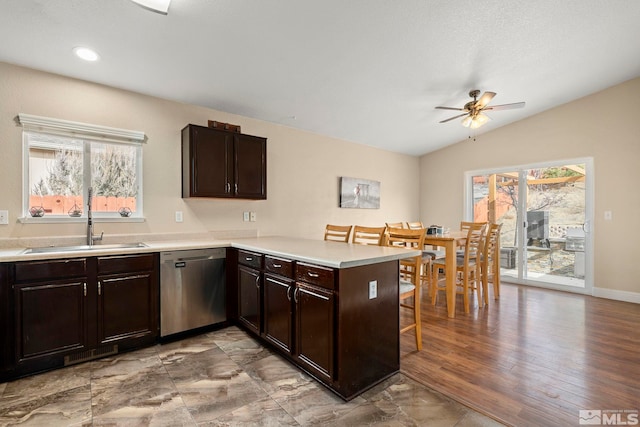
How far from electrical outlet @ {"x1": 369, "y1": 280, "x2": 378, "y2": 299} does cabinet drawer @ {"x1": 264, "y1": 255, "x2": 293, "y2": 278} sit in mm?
612

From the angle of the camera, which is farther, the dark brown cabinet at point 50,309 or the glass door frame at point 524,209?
the glass door frame at point 524,209

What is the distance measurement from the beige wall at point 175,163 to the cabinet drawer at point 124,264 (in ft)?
2.08

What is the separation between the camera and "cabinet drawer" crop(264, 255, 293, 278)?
7.48ft

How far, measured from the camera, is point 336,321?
1.88 metres

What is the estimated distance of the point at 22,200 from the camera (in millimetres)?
2611

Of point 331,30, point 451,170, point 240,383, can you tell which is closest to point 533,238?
point 451,170

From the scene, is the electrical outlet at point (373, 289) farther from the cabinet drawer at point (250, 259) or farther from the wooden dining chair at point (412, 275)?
the cabinet drawer at point (250, 259)

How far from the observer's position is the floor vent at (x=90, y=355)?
2383 mm

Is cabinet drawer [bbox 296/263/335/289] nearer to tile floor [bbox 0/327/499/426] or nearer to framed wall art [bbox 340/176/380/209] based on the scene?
tile floor [bbox 0/327/499/426]

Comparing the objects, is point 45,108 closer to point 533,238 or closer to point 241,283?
point 241,283

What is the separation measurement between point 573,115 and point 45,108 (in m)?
6.68

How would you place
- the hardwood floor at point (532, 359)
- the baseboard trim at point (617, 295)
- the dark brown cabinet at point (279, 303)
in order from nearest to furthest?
the hardwood floor at point (532, 359), the dark brown cabinet at point (279, 303), the baseboard trim at point (617, 295)

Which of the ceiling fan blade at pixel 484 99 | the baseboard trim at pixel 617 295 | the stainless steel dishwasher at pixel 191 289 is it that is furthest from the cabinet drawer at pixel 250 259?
the baseboard trim at pixel 617 295

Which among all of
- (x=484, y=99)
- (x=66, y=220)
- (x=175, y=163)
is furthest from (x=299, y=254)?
(x=484, y=99)
